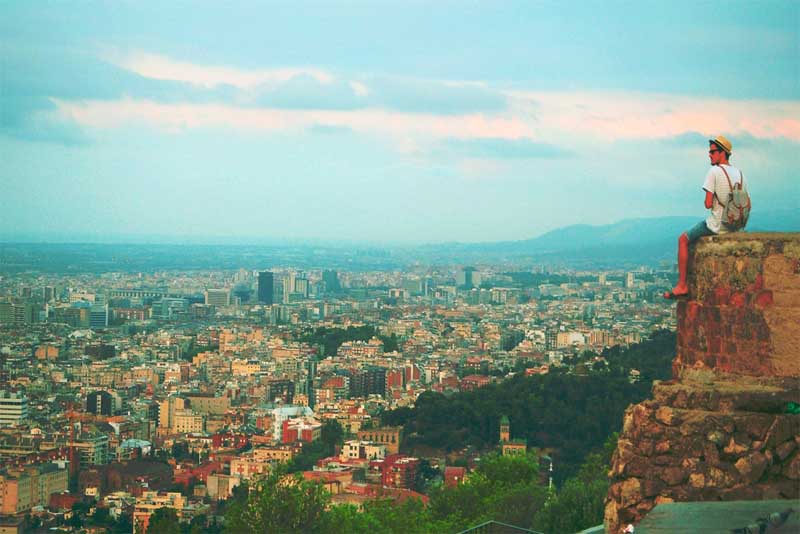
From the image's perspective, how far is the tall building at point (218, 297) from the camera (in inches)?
2317

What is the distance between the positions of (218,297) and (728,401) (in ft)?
190

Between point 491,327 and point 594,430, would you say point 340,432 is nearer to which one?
point 594,430

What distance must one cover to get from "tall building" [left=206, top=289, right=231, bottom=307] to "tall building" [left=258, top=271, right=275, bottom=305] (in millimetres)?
1583

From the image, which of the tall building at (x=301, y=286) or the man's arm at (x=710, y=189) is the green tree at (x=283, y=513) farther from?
the tall building at (x=301, y=286)

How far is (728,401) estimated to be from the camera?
9.09 feet

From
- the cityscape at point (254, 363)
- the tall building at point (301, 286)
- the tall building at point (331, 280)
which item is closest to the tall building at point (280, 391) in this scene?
the cityscape at point (254, 363)

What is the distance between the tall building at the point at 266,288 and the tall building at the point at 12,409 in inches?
1190

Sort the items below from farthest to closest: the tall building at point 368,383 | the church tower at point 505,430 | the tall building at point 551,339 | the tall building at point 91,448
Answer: the tall building at point 551,339
the tall building at point 368,383
the tall building at point 91,448
the church tower at point 505,430

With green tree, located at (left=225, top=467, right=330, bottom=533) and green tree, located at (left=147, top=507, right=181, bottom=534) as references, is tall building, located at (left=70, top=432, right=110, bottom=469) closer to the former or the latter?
green tree, located at (left=147, top=507, right=181, bottom=534)

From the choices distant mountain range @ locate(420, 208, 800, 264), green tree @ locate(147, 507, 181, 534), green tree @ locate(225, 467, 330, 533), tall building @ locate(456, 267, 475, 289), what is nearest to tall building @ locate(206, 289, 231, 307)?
tall building @ locate(456, 267, 475, 289)

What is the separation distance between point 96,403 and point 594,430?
1574 centimetres

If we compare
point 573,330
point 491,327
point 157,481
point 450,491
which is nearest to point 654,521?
point 450,491

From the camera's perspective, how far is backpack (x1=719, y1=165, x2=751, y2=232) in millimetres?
2939

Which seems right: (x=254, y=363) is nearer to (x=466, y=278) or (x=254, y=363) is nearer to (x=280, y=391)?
(x=280, y=391)
